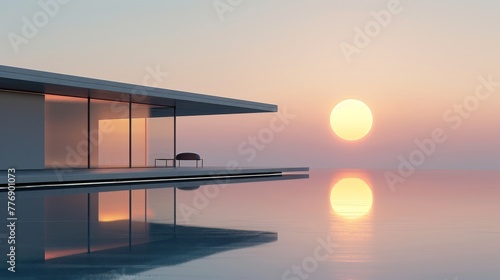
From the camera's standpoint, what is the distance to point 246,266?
4656mm

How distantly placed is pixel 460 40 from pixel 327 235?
19197 millimetres

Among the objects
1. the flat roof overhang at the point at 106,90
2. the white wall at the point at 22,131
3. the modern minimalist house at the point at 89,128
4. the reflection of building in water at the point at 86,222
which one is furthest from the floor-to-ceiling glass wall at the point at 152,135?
the reflection of building in water at the point at 86,222

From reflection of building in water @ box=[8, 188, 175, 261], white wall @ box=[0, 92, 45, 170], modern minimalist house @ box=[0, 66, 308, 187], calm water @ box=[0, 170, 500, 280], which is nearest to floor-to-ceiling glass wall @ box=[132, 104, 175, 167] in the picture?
modern minimalist house @ box=[0, 66, 308, 187]

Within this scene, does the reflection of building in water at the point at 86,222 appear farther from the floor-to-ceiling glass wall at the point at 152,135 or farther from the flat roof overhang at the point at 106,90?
the floor-to-ceiling glass wall at the point at 152,135

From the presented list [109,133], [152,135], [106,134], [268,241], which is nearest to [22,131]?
[106,134]

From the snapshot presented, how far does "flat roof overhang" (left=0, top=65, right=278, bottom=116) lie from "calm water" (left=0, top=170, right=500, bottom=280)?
222 inches

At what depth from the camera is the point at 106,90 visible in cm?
1766

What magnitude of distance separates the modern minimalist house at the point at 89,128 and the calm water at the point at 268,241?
6.29 m

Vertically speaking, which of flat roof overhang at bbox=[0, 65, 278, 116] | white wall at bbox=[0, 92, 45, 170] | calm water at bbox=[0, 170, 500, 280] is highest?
flat roof overhang at bbox=[0, 65, 278, 116]

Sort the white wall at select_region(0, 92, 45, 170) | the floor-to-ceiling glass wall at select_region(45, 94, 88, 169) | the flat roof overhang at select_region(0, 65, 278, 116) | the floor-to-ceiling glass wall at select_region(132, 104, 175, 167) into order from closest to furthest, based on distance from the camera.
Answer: the flat roof overhang at select_region(0, 65, 278, 116) < the white wall at select_region(0, 92, 45, 170) < the floor-to-ceiling glass wall at select_region(45, 94, 88, 169) < the floor-to-ceiling glass wall at select_region(132, 104, 175, 167)

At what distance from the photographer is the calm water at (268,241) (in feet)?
14.7

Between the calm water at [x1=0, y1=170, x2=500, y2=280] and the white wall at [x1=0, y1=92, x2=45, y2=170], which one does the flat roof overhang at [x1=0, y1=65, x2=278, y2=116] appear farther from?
the calm water at [x1=0, y1=170, x2=500, y2=280]

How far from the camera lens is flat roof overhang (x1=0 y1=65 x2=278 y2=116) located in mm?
15105

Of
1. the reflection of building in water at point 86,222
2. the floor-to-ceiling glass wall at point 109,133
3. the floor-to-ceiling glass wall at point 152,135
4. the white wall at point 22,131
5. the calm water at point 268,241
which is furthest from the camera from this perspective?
the floor-to-ceiling glass wall at point 152,135
